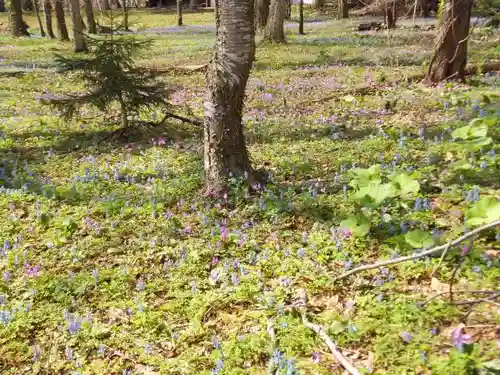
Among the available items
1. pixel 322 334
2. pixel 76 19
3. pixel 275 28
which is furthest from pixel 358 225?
pixel 275 28

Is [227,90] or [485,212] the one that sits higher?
[227,90]

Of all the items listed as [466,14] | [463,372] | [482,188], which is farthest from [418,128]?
[463,372]

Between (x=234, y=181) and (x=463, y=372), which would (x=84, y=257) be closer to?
(x=234, y=181)

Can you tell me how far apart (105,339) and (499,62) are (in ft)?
40.8

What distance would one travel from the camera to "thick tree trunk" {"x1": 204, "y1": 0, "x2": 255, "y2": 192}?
17.0 ft

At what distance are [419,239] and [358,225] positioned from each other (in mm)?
670

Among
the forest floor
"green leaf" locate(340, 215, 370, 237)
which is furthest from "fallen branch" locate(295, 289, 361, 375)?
"green leaf" locate(340, 215, 370, 237)

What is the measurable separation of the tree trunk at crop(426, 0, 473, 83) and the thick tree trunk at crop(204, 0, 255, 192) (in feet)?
18.9

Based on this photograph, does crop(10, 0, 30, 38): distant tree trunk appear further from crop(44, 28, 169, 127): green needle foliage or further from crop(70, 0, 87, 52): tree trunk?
crop(44, 28, 169, 127): green needle foliage

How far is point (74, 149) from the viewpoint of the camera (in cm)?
857

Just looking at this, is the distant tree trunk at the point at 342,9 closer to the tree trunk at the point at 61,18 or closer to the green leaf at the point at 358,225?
the tree trunk at the point at 61,18

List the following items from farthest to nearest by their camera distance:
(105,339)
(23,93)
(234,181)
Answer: (23,93) → (234,181) → (105,339)

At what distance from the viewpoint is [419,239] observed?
13.4 ft

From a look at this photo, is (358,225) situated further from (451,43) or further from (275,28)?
(275,28)
